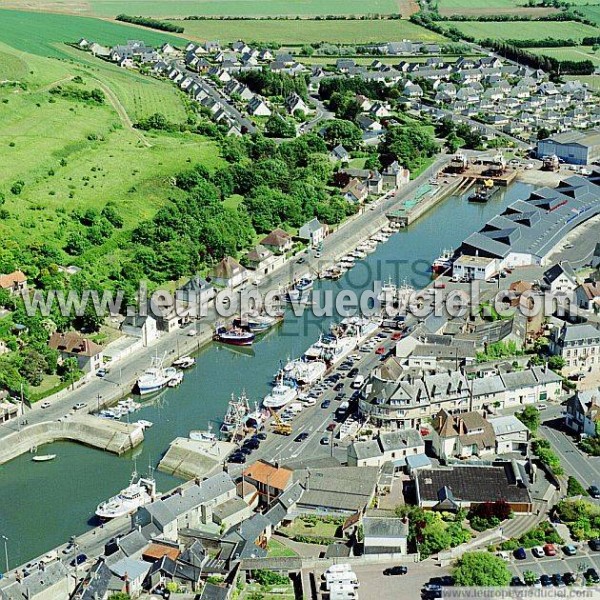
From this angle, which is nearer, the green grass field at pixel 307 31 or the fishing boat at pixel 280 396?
the fishing boat at pixel 280 396

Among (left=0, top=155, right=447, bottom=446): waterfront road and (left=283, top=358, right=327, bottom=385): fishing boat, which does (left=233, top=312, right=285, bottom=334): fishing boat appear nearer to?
(left=0, top=155, right=447, bottom=446): waterfront road

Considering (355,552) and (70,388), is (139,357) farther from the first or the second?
(355,552)

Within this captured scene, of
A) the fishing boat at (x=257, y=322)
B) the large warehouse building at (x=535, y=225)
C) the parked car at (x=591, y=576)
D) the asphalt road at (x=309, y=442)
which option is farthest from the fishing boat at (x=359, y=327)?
the parked car at (x=591, y=576)

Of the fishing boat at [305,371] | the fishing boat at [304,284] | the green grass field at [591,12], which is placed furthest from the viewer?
the green grass field at [591,12]

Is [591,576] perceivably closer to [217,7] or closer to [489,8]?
[489,8]

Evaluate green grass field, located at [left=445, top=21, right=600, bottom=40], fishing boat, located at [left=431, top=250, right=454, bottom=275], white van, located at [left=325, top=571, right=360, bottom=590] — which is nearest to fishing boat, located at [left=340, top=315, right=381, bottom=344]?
fishing boat, located at [left=431, top=250, right=454, bottom=275]

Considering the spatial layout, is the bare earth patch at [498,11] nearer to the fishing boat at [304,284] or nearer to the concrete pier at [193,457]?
the fishing boat at [304,284]

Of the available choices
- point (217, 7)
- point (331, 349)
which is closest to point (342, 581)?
point (331, 349)
